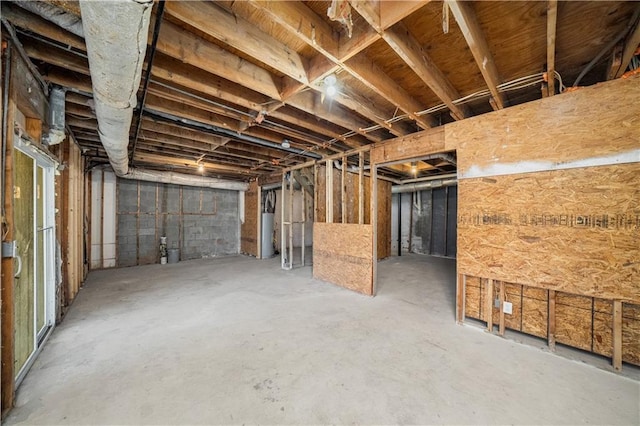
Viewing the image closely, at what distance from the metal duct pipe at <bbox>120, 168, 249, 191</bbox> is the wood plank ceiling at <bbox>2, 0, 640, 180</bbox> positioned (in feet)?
8.42

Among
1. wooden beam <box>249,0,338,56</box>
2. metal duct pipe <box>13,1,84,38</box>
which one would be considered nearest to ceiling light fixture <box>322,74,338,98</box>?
wooden beam <box>249,0,338,56</box>

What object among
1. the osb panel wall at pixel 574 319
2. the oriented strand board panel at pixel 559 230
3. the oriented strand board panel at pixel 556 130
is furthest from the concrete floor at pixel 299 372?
A: the oriented strand board panel at pixel 556 130

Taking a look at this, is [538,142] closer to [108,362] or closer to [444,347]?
[444,347]

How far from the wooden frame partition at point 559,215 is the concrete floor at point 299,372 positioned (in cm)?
37

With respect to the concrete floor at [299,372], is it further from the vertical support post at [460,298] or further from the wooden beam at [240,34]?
the wooden beam at [240,34]

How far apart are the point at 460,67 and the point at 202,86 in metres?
2.38

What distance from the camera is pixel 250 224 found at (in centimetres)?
728

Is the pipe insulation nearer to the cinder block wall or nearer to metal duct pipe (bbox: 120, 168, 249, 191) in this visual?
metal duct pipe (bbox: 120, 168, 249, 191)

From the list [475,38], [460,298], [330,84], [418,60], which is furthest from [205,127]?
[460,298]

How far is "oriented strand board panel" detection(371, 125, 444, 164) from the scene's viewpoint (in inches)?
117

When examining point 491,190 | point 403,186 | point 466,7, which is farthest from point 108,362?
point 403,186

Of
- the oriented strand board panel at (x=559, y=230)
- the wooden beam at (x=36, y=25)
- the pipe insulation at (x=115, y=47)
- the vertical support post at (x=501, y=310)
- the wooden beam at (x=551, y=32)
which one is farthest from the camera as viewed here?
the vertical support post at (x=501, y=310)

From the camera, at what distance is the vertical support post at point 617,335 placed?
1903 millimetres

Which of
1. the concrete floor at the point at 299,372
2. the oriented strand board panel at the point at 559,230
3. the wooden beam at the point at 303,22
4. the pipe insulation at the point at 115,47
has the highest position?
the wooden beam at the point at 303,22
